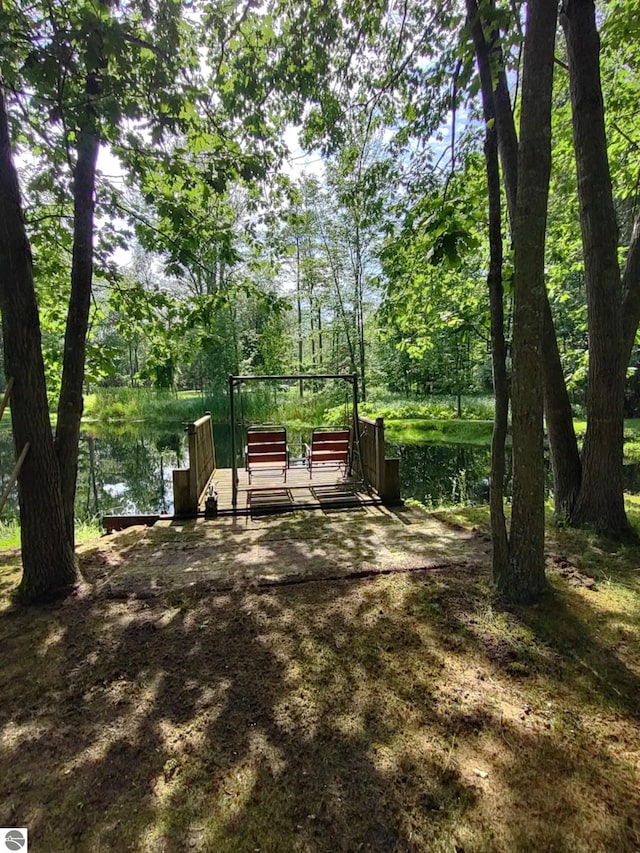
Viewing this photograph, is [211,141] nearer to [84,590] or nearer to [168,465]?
[84,590]

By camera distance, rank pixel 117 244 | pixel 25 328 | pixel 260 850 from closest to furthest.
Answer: pixel 260 850
pixel 25 328
pixel 117 244

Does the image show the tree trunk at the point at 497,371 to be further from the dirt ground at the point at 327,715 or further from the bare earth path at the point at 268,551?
the bare earth path at the point at 268,551

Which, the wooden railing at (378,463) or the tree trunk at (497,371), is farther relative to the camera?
the wooden railing at (378,463)

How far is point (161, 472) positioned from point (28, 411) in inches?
349

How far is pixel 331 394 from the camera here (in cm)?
2038

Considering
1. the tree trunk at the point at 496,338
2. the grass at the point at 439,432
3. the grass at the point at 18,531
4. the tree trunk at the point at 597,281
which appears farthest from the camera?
the grass at the point at 439,432

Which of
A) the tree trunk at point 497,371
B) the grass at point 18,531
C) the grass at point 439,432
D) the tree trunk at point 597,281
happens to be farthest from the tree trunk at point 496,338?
the grass at point 439,432

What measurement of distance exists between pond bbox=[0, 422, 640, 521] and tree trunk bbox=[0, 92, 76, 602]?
208 inches

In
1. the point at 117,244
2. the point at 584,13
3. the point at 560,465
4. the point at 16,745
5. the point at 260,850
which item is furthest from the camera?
the point at 117,244

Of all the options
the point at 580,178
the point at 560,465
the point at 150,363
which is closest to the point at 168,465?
the point at 150,363

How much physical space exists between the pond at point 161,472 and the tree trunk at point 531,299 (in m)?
5.59

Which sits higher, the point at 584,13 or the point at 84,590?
the point at 584,13

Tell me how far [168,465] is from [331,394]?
9.48 m

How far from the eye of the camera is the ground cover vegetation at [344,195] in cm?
274
